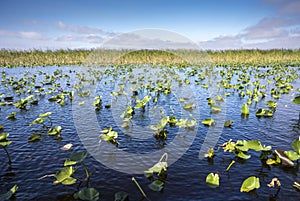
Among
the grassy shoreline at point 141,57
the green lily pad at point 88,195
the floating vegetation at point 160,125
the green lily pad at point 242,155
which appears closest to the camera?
the green lily pad at point 88,195

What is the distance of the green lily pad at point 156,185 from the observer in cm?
392

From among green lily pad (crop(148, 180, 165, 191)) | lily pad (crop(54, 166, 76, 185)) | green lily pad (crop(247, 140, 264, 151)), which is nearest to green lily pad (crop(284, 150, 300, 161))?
green lily pad (crop(247, 140, 264, 151))

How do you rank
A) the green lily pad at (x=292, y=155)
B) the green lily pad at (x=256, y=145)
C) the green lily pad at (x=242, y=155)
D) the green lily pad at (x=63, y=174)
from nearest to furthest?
the green lily pad at (x=63, y=174) → the green lily pad at (x=292, y=155) → the green lily pad at (x=256, y=145) → the green lily pad at (x=242, y=155)

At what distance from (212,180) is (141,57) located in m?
29.6

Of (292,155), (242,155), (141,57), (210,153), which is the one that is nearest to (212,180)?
(210,153)

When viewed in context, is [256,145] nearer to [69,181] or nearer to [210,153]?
[210,153]

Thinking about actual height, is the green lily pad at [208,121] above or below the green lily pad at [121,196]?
above

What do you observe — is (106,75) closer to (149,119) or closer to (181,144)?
(149,119)

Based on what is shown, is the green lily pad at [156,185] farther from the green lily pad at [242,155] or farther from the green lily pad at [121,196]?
the green lily pad at [242,155]

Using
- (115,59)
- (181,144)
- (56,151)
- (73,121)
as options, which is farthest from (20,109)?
(115,59)

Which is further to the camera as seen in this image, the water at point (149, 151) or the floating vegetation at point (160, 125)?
the floating vegetation at point (160, 125)

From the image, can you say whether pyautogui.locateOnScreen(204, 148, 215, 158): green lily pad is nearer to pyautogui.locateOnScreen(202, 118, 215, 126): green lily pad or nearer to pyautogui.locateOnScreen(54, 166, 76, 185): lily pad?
pyautogui.locateOnScreen(202, 118, 215, 126): green lily pad

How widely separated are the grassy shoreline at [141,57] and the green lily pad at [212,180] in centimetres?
2660

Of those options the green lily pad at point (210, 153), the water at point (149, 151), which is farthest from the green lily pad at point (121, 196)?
the green lily pad at point (210, 153)
